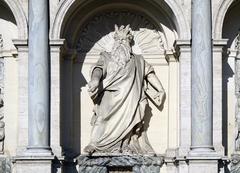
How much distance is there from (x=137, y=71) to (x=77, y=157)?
2743 millimetres

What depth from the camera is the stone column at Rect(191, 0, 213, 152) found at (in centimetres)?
2123

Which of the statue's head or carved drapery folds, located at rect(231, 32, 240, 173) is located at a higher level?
the statue's head

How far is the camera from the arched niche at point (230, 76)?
22.7 m

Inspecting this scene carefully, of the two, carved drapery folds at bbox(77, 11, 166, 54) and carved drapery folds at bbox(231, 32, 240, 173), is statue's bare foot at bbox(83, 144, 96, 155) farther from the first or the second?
carved drapery folds at bbox(231, 32, 240, 173)

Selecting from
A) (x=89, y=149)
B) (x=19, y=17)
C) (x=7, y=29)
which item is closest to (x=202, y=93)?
(x=89, y=149)

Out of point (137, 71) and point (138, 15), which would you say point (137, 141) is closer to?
point (137, 71)

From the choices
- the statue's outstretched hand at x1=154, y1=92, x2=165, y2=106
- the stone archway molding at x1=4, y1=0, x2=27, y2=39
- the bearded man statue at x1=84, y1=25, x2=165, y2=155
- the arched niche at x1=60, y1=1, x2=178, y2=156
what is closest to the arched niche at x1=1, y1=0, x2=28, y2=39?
the stone archway molding at x1=4, y1=0, x2=27, y2=39

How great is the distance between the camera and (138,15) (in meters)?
23.6

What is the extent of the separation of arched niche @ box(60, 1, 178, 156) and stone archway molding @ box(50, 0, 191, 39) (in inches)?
25.2

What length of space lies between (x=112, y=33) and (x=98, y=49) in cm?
57

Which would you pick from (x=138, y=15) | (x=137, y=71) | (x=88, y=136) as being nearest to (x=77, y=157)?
(x=88, y=136)

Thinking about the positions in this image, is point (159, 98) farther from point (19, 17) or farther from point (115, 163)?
point (19, 17)

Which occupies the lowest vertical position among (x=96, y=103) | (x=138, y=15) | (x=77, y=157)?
(x=77, y=157)

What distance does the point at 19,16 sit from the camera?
22.0 m
